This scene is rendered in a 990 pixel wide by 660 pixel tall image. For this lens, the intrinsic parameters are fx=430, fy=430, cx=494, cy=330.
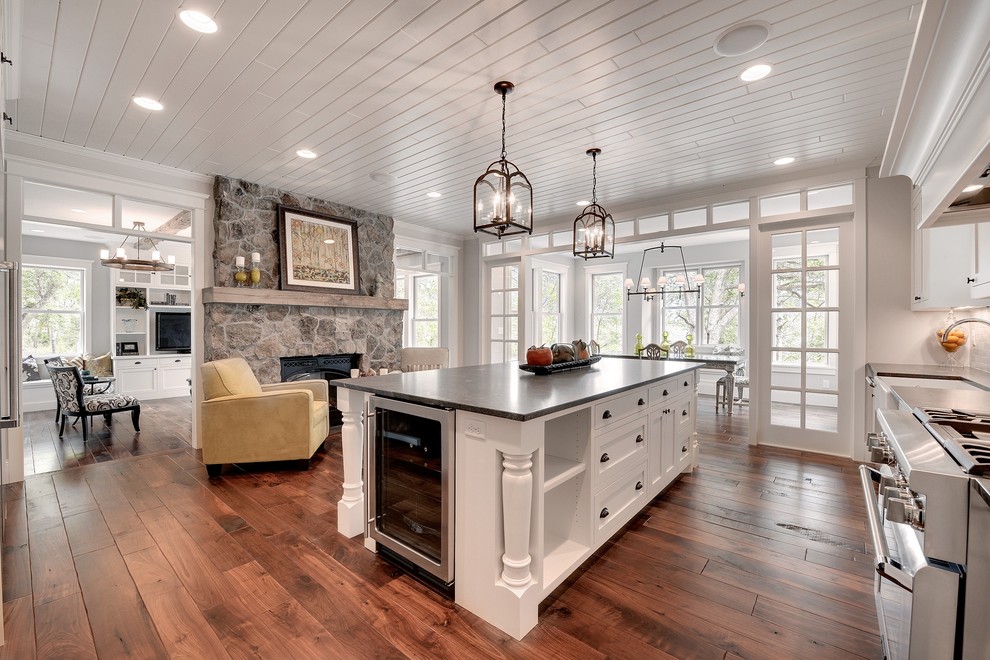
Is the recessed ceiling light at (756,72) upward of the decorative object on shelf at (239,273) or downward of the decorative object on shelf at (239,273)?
upward

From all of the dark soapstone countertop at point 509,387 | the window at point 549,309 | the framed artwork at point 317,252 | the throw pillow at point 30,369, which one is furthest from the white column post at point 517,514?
the throw pillow at point 30,369

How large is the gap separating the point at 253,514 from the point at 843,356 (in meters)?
4.91

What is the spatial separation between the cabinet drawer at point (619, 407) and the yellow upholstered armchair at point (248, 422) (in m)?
2.53

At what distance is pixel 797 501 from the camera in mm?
2896

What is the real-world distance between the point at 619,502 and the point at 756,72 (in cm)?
252

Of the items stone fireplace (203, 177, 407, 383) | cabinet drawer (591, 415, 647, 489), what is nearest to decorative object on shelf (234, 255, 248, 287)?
stone fireplace (203, 177, 407, 383)

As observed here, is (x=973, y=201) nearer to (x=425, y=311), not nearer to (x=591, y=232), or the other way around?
(x=591, y=232)

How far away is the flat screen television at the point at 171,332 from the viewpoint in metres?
7.38

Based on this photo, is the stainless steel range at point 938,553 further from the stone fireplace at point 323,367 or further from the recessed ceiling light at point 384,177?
the stone fireplace at point 323,367

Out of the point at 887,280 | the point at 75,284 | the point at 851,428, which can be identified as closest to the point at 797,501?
the point at 851,428

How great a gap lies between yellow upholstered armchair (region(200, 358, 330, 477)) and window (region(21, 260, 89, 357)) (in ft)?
17.6

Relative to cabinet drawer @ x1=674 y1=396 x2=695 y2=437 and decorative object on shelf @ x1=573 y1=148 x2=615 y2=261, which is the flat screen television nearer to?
decorative object on shelf @ x1=573 y1=148 x2=615 y2=261

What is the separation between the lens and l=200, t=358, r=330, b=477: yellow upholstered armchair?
11.1 feet

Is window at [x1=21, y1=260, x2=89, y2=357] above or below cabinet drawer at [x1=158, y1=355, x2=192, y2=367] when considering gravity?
above
